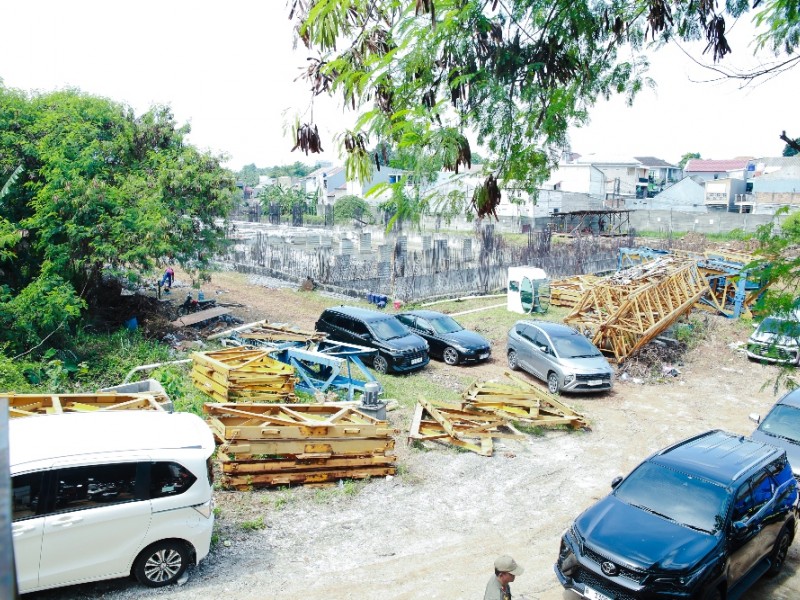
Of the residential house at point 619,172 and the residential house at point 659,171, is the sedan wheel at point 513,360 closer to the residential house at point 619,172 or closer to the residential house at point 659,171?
the residential house at point 619,172

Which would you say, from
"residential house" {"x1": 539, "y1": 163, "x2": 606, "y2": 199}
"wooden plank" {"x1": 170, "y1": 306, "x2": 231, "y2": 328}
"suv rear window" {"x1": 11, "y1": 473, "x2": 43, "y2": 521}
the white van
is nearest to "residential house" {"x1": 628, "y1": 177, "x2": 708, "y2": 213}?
"residential house" {"x1": 539, "y1": 163, "x2": 606, "y2": 199}

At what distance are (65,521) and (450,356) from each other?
1242 cm

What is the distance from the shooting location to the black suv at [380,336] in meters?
16.4

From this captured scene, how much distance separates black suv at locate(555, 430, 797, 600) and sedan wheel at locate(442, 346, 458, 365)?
9.07 m

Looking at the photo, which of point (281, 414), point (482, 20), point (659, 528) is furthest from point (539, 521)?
point (482, 20)

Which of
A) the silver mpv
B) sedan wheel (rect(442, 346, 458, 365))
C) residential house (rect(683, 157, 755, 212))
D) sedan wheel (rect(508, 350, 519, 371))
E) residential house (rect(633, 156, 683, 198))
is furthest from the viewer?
residential house (rect(633, 156, 683, 198))

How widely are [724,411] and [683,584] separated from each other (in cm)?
958

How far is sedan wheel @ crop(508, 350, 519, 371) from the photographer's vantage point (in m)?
17.8

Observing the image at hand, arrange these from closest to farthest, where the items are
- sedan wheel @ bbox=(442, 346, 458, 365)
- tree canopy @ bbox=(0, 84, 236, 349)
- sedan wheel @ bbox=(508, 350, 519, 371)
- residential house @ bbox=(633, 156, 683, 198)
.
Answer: tree canopy @ bbox=(0, 84, 236, 349), sedan wheel @ bbox=(508, 350, 519, 371), sedan wheel @ bbox=(442, 346, 458, 365), residential house @ bbox=(633, 156, 683, 198)

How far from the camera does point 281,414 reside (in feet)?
36.0

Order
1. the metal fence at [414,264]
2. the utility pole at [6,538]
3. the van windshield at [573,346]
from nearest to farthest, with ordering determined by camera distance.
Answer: the utility pole at [6,538]
the van windshield at [573,346]
the metal fence at [414,264]

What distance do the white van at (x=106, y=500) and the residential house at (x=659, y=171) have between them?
8064cm

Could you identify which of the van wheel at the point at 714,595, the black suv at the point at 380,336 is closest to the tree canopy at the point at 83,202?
the black suv at the point at 380,336

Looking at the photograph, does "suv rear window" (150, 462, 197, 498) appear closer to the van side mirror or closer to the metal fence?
the van side mirror
